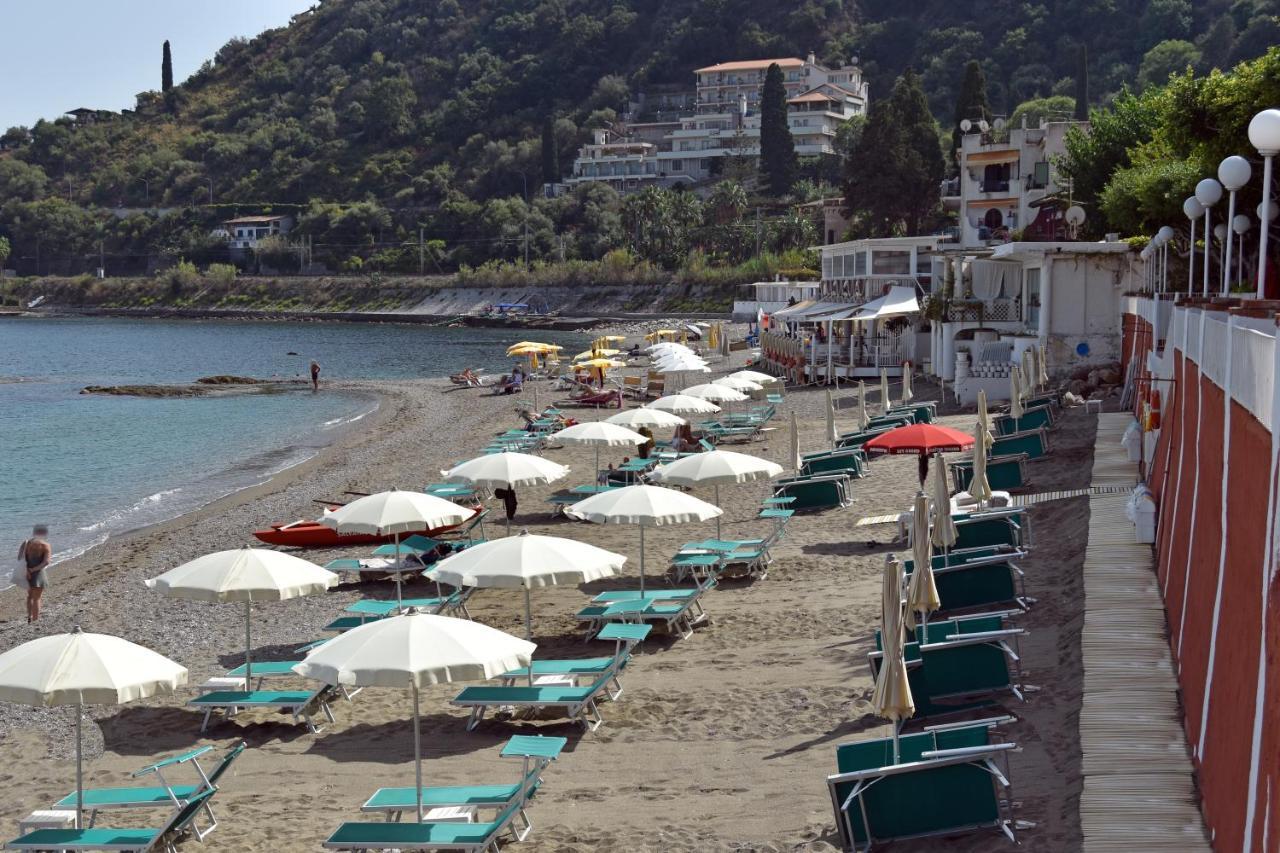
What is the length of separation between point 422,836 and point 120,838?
2.07 m

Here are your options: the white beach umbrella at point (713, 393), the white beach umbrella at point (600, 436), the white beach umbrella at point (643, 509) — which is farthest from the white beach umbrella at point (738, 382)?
the white beach umbrella at point (643, 509)

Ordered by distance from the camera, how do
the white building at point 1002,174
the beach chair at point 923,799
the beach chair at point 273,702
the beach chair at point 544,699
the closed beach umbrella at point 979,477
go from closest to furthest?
1. the beach chair at point 923,799
2. the beach chair at point 544,699
3. the beach chair at point 273,702
4. the closed beach umbrella at point 979,477
5. the white building at point 1002,174

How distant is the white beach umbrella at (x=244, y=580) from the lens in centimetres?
1202

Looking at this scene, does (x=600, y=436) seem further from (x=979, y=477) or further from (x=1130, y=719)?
(x=1130, y=719)

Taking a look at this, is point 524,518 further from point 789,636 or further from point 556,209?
point 556,209

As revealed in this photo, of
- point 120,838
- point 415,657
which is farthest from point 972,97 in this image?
point 120,838

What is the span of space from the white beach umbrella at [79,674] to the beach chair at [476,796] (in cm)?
174

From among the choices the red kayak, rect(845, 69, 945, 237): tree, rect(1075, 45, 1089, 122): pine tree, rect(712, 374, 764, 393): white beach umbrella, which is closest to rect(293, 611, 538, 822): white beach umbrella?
the red kayak

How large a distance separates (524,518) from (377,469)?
29.6 feet

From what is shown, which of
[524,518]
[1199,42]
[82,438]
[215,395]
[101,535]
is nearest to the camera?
[524,518]

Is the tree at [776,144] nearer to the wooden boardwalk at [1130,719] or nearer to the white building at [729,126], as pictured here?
the white building at [729,126]

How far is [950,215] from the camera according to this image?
74188mm

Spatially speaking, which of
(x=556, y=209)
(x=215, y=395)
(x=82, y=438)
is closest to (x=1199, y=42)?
(x=556, y=209)

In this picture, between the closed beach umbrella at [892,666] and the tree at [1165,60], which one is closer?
the closed beach umbrella at [892,666]
